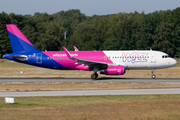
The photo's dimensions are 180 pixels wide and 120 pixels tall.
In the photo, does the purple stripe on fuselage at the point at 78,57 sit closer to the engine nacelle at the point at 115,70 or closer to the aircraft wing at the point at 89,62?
the aircraft wing at the point at 89,62

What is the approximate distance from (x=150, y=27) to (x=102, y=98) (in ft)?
287

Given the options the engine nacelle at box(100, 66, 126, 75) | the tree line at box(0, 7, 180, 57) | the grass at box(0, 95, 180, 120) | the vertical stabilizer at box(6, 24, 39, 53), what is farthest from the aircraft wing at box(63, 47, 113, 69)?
the tree line at box(0, 7, 180, 57)

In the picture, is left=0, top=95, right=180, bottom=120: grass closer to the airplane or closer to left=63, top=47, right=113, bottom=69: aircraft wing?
left=63, top=47, right=113, bottom=69: aircraft wing

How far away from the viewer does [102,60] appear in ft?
135

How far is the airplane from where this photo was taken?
39.8m

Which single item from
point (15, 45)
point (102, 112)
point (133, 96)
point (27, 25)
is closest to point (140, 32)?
point (27, 25)

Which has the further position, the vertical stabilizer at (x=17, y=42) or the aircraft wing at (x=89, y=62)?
the vertical stabilizer at (x=17, y=42)

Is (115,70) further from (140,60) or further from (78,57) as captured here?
(78,57)

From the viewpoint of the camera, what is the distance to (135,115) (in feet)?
54.2

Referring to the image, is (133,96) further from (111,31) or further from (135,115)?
(111,31)

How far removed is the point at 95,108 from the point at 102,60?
22.6 m

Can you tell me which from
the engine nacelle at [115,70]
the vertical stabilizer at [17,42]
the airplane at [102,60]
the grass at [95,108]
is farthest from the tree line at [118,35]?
the grass at [95,108]

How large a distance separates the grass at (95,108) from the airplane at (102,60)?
16.5m

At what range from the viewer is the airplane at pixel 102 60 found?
39812 mm
